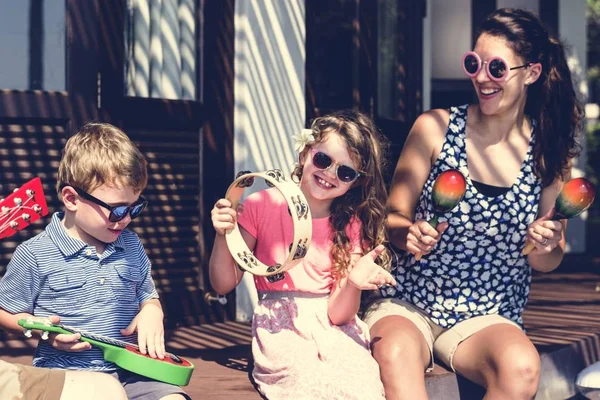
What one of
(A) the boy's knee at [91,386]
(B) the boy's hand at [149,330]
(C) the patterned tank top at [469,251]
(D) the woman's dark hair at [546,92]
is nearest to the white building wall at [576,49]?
(D) the woman's dark hair at [546,92]

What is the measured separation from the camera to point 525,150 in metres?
3.84

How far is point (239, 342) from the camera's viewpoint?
4.90 m

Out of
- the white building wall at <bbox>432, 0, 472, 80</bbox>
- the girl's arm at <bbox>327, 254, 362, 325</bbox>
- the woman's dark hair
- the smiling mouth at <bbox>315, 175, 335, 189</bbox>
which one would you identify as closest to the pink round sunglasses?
the woman's dark hair

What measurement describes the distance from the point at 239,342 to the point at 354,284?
5.67 ft

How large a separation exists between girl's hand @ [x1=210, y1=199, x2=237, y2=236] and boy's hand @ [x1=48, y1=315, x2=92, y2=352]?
0.62m

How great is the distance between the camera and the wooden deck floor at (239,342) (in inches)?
153

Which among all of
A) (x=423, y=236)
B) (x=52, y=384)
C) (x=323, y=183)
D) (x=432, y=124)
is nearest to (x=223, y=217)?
(x=323, y=183)

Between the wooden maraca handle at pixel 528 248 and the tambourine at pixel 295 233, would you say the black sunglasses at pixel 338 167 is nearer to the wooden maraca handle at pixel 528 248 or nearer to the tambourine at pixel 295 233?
the tambourine at pixel 295 233

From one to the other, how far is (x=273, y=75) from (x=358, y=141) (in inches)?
88.1

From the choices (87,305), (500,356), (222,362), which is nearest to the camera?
(87,305)

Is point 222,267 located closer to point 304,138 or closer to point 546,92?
point 304,138

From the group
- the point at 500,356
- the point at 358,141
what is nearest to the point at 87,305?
the point at 358,141

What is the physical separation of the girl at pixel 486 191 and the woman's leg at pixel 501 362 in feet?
0.04

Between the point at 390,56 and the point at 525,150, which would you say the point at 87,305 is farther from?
the point at 390,56
